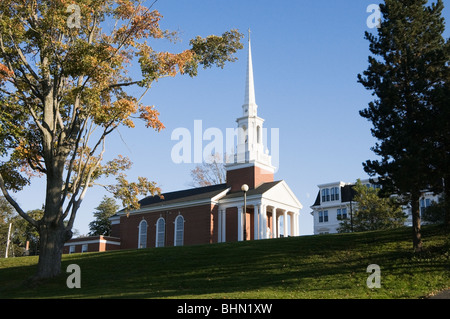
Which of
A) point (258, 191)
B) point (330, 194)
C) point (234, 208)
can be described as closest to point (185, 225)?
point (234, 208)

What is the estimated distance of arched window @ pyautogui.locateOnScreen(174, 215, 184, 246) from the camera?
50.7m

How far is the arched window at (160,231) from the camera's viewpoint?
5250cm

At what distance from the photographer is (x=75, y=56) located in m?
22.4

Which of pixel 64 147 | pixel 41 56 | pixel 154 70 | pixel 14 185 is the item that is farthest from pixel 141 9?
pixel 14 185

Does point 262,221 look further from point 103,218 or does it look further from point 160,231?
point 103,218

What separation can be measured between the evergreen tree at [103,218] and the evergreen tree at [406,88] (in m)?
60.2

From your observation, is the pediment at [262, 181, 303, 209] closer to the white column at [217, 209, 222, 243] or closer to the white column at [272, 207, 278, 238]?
the white column at [272, 207, 278, 238]

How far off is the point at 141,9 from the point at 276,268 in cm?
1452

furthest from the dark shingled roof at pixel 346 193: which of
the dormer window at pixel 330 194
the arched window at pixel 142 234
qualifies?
the arched window at pixel 142 234

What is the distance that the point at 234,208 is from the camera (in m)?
48.9

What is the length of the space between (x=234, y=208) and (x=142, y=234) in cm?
1251

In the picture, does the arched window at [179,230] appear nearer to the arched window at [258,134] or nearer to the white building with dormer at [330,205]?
the arched window at [258,134]

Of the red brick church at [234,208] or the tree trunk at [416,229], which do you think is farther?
the red brick church at [234,208]

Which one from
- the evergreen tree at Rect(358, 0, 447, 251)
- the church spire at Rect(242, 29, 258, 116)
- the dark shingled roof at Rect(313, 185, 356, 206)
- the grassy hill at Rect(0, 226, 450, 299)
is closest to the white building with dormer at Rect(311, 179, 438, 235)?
the dark shingled roof at Rect(313, 185, 356, 206)
